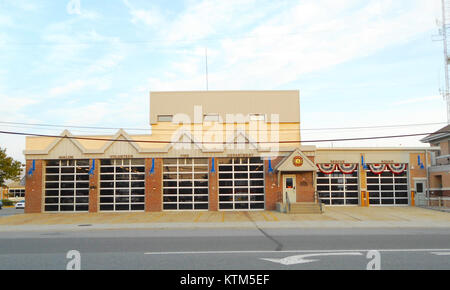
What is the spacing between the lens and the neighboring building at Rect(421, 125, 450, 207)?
30.8 m

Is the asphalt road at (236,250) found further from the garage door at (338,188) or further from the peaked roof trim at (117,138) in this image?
the garage door at (338,188)

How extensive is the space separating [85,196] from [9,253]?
1820cm

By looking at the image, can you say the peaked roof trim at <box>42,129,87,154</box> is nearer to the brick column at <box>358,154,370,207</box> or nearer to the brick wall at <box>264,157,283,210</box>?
the brick wall at <box>264,157,283,210</box>

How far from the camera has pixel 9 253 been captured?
12570 millimetres

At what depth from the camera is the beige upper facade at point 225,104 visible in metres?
36.3

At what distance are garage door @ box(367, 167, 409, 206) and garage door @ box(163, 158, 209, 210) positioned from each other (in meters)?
14.2

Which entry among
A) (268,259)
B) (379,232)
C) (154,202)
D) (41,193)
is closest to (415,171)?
(379,232)

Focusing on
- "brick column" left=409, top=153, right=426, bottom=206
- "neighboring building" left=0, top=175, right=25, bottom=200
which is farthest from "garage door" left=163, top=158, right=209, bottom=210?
"neighboring building" left=0, top=175, right=25, bottom=200

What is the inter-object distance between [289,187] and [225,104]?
1112 centimetres

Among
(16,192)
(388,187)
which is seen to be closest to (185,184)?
(388,187)

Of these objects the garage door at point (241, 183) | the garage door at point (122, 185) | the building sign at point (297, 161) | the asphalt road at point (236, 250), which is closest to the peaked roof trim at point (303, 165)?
the building sign at point (297, 161)

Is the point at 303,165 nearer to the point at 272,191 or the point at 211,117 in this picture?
the point at 272,191

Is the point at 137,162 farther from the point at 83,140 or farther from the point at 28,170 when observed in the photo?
the point at 28,170

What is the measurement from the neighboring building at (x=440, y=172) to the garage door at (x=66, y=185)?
27.3 m
